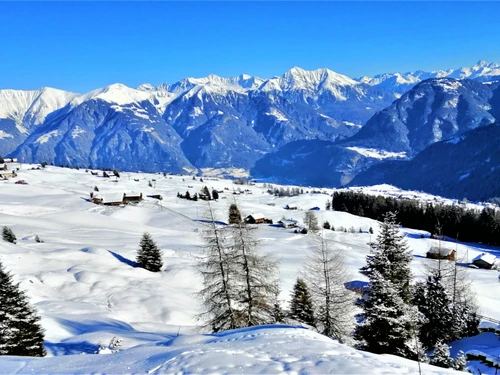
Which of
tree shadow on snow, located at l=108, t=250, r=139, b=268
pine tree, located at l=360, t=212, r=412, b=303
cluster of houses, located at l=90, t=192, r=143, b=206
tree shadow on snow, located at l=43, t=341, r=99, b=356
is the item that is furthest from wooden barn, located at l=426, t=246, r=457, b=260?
cluster of houses, located at l=90, t=192, r=143, b=206

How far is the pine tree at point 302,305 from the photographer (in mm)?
23453

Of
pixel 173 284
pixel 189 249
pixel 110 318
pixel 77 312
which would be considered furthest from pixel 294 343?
pixel 189 249

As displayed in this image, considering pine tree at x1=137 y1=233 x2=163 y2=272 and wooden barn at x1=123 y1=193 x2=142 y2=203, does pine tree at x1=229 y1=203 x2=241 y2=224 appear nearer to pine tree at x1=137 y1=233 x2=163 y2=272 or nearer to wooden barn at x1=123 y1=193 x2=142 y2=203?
pine tree at x1=137 y1=233 x2=163 y2=272

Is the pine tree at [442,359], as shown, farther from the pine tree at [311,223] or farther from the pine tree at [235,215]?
the pine tree at [311,223]

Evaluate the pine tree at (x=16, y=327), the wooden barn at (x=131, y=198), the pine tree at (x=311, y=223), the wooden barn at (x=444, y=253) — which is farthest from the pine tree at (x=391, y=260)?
the wooden barn at (x=131, y=198)

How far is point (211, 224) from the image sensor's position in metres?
20.9

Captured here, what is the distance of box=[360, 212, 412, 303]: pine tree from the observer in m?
19.4

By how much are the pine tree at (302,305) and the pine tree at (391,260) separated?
16.1ft

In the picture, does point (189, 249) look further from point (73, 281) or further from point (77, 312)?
point (77, 312)

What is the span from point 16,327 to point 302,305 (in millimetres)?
15512

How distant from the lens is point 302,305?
23.8 m

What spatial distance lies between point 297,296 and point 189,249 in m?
33.0

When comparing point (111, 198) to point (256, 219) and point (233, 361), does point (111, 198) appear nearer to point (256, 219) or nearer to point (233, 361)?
point (256, 219)

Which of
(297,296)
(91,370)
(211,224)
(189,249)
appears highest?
(211,224)
